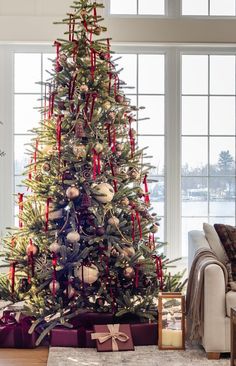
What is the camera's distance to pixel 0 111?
583cm

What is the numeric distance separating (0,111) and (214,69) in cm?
213

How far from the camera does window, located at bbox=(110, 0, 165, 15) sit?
587 centimetres

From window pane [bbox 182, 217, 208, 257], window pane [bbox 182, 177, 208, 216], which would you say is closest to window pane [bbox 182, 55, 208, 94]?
window pane [bbox 182, 177, 208, 216]

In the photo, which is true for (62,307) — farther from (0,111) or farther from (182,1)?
(182,1)

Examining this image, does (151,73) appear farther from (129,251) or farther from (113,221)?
(129,251)

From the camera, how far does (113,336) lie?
4293 mm

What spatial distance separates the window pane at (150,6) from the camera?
5.89 m

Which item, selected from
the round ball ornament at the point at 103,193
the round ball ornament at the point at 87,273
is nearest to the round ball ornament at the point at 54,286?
the round ball ornament at the point at 87,273

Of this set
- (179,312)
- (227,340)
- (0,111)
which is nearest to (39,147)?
(0,111)

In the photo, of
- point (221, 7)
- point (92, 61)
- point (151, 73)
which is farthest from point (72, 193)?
point (221, 7)

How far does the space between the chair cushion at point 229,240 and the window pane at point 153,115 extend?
1527 millimetres

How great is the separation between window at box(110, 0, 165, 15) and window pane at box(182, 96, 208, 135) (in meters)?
0.91

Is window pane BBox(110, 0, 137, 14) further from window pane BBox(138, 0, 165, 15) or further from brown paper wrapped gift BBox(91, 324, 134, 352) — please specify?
brown paper wrapped gift BBox(91, 324, 134, 352)

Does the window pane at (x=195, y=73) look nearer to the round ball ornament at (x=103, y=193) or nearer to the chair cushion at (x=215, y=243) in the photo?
the chair cushion at (x=215, y=243)
